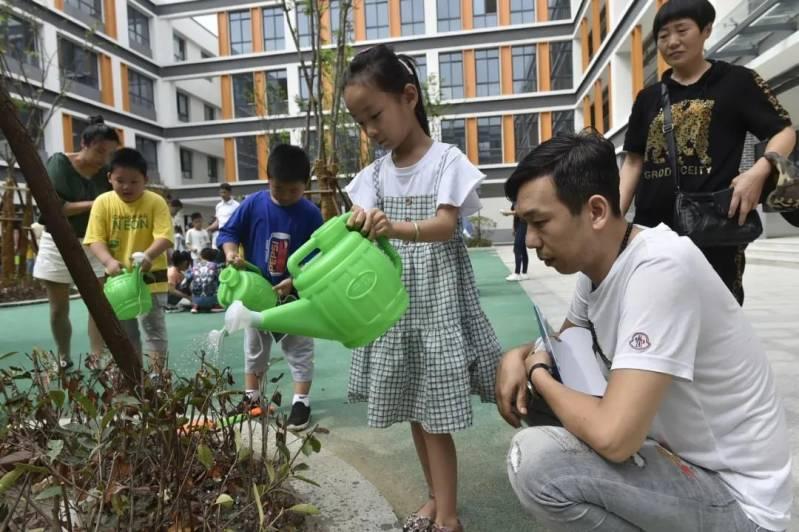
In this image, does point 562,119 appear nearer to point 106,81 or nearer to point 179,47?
point 106,81

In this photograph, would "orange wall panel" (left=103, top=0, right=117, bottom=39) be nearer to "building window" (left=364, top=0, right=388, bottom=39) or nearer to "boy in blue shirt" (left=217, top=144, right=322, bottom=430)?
"building window" (left=364, top=0, right=388, bottom=39)

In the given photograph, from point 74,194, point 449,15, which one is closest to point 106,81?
point 449,15

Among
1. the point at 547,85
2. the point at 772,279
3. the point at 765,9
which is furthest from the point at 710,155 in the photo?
the point at 547,85

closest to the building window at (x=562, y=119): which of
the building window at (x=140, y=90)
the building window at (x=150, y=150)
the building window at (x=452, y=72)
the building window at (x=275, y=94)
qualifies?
the building window at (x=452, y=72)

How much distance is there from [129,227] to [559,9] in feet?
91.2

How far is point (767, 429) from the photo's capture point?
3.95ft

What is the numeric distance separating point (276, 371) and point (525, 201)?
295 centimetres

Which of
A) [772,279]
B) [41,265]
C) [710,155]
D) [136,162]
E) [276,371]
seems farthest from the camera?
[772,279]

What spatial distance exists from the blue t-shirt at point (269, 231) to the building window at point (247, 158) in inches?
1087

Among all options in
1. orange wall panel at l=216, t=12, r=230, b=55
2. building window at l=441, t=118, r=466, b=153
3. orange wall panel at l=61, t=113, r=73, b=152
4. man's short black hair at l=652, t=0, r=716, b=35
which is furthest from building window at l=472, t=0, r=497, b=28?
man's short black hair at l=652, t=0, r=716, b=35

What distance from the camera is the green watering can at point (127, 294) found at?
2.71m

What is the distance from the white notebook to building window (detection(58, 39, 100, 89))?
24.8 meters

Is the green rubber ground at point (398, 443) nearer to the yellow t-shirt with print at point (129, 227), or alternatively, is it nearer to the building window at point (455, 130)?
the yellow t-shirt with print at point (129, 227)

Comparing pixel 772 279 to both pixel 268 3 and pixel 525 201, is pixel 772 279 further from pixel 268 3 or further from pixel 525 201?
pixel 268 3
